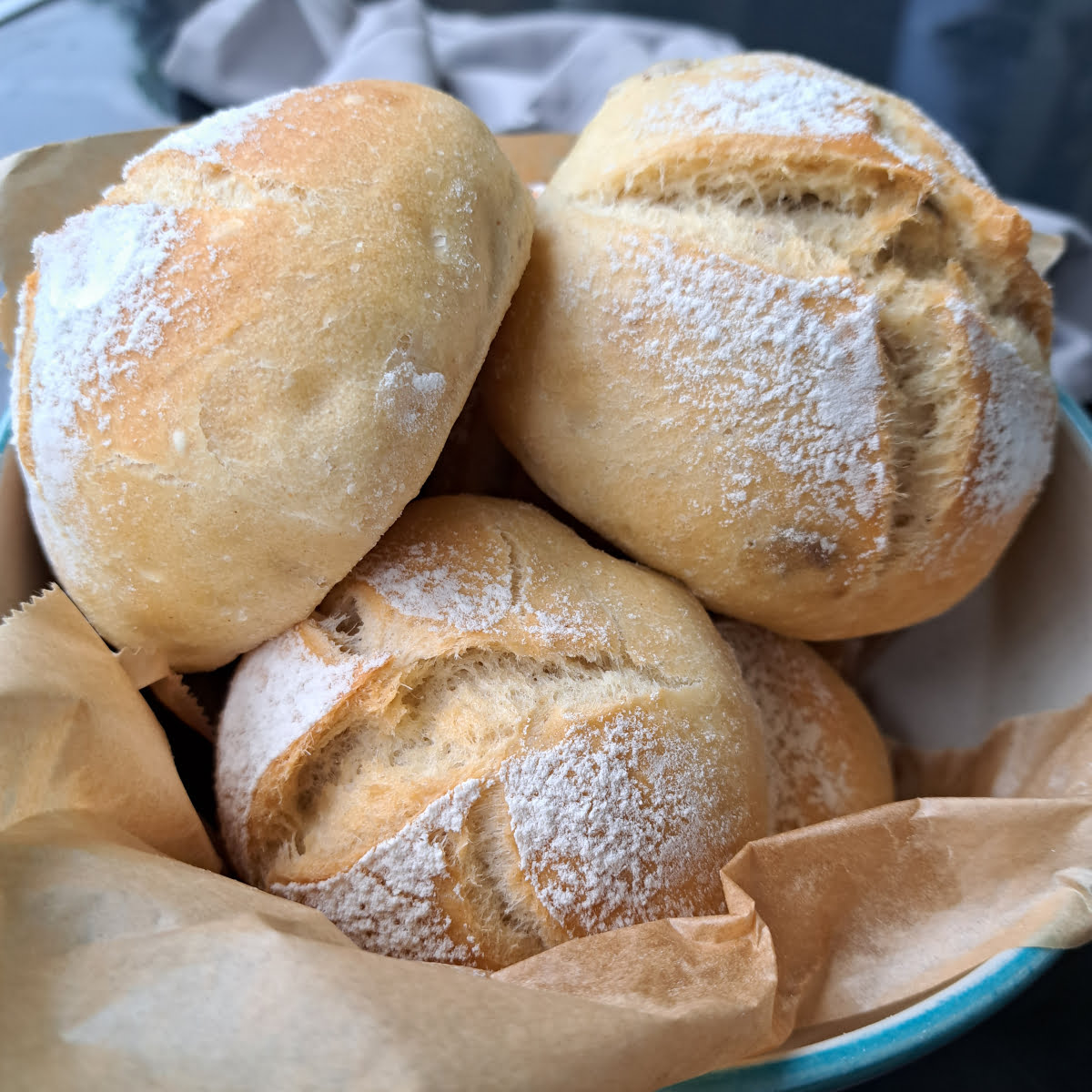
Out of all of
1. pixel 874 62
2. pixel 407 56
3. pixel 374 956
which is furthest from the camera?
pixel 874 62

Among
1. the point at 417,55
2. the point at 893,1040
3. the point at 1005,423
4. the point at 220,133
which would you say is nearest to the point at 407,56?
the point at 417,55

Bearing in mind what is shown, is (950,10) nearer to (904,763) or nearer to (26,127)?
(904,763)

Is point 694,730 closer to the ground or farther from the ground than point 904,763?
farther from the ground

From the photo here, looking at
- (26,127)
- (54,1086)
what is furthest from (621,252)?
(26,127)

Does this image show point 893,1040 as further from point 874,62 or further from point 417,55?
point 874,62

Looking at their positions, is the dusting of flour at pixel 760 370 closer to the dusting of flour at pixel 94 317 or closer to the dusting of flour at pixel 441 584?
the dusting of flour at pixel 441 584
